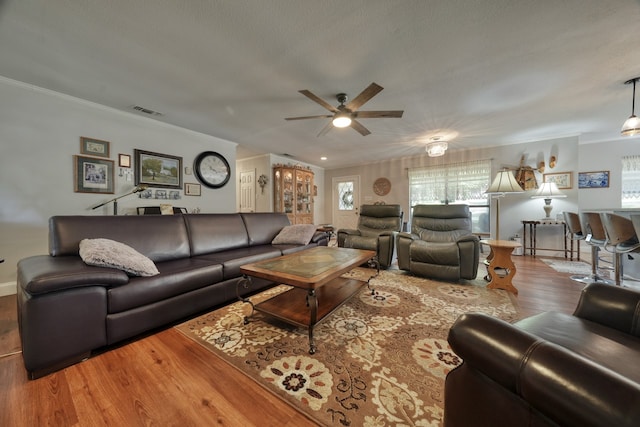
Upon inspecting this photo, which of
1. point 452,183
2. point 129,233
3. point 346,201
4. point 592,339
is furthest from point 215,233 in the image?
point 452,183

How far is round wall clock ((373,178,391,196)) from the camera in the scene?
5.98 m

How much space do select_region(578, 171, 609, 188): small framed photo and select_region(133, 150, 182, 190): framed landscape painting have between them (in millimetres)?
7662

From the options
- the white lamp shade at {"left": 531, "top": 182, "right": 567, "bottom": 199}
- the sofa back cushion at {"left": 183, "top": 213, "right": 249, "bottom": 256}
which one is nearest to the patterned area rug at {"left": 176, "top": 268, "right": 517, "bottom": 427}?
the sofa back cushion at {"left": 183, "top": 213, "right": 249, "bottom": 256}

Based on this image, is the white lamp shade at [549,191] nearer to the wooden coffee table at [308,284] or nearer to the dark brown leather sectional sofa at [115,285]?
the wooden coffee table at [308,284]

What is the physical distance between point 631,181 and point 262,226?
23.0 ft

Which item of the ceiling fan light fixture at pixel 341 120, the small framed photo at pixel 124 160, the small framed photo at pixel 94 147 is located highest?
the ceiling fan light fixture at pixel 341 120

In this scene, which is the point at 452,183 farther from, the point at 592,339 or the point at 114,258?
the point at 114,258

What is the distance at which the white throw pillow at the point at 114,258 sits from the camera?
1.52 m

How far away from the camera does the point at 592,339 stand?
0.83m

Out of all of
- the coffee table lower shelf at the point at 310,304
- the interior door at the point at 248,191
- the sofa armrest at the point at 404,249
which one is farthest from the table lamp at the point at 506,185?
the interior door at the point at 248,191

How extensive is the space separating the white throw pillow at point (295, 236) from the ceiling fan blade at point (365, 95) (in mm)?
1700

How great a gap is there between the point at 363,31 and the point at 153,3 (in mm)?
1465

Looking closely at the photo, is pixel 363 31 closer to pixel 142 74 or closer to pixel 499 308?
pixel 142 74

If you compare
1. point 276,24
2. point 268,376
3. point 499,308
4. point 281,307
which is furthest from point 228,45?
point 499,308
